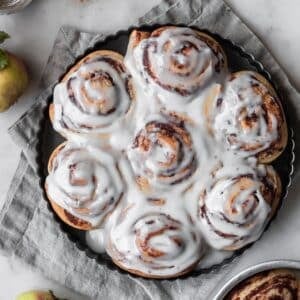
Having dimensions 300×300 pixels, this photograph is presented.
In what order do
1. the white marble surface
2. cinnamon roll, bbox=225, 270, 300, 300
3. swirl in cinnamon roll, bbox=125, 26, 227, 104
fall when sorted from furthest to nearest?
the white marble surface < cinnamon roll, bbox=225, 270, 300, 300 < swirl in cinnamon roll, bbox=125, 26, 227, 104

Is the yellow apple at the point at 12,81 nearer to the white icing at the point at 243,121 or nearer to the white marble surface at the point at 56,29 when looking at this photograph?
the white marble surface at the point at 56,29

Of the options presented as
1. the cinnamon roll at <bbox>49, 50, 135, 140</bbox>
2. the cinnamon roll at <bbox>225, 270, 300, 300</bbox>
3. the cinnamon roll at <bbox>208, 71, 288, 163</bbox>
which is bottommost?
the cinnamon roll at <bbox>225, 270, 300, 300</bbox>

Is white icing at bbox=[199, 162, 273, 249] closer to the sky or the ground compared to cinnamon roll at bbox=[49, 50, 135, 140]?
closer to the ground

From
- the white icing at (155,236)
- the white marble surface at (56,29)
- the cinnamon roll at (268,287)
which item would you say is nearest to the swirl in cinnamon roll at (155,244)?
the white icing at (155,236)

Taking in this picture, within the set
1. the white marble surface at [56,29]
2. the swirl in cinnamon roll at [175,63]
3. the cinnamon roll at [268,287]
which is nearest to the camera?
the swirl in cinnamon roll at [175,63]

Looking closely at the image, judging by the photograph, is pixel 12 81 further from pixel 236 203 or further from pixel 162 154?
pixel 236 203

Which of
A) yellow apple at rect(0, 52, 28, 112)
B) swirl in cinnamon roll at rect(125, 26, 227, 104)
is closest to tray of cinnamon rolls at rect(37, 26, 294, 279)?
swirl in cinnamon roll at rect(125, 26, 227, 104)

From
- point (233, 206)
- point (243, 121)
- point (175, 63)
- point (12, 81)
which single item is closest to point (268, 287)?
point (233, 206)

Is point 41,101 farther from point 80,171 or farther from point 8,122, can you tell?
point 80,171

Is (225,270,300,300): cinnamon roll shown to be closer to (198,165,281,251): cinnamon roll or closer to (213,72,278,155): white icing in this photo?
(198,165,281,251): cinnamon roll
